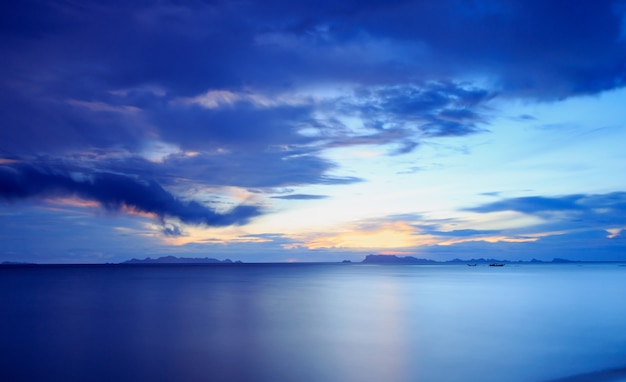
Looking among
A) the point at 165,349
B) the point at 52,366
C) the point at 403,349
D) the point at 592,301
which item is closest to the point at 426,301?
the point at 592,301

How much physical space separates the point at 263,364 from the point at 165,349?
5669 millimetres

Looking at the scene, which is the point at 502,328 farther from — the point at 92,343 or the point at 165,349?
the point at 92,343

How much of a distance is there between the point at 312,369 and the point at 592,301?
124 feet

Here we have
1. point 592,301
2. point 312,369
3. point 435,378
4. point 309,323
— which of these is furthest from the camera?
point 592,301

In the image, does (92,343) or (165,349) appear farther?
(92,343)

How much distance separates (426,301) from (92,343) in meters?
32.2

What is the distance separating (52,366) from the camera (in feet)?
62.4

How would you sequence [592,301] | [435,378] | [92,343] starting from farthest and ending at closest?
1. [592,301]
2. [92,343]
3. [435,378]

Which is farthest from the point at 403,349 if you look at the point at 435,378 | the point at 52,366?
the point at 52,366

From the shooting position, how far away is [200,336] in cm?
2553

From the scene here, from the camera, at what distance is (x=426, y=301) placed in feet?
154

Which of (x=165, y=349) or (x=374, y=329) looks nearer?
(x=165, y=349)

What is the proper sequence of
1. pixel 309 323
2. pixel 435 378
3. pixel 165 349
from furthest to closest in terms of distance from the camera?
1. pixel 309 323
2. pixel 165 349
3. pixel 435 378

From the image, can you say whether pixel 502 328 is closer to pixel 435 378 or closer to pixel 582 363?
pixel 582 363
